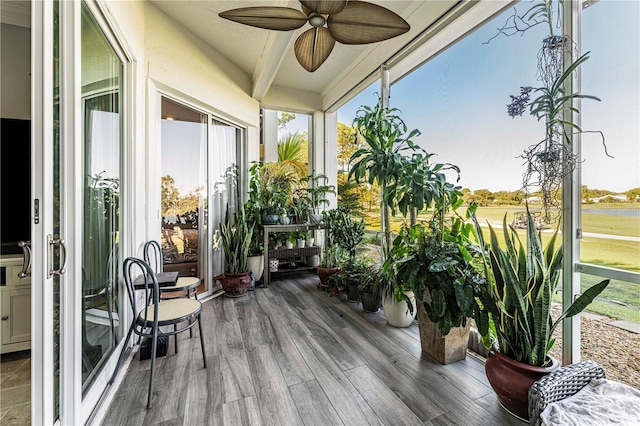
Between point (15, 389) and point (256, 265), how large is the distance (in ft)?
7.63

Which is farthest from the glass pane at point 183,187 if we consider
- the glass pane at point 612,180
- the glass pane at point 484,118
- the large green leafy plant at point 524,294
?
the glass pane at point 612,180

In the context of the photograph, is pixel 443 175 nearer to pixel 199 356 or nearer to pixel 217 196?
pixel 199 356

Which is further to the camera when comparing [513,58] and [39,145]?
[513,58]

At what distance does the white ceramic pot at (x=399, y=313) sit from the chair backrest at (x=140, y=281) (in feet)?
6.44

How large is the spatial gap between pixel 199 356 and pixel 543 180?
2.75 metres

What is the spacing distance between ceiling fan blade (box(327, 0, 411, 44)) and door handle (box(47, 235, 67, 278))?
6.23 ft

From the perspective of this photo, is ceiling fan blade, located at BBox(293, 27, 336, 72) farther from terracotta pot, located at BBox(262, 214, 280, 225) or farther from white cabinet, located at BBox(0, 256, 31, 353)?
white cabinet, located at BBox(0, 256, 31, 353)

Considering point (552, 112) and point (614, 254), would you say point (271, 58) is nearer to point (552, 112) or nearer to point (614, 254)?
point (552, 112)

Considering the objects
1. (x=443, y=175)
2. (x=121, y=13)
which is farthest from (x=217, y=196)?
(x=443, y=175)

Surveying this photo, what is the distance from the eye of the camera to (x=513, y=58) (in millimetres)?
1856

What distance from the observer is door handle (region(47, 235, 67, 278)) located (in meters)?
1.09

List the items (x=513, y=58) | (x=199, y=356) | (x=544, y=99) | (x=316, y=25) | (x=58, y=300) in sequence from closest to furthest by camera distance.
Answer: (x=58, y=300) → (x=544, y=99) → (x=316, y=25) → (x=513, y=58) → (x=199, y=356)

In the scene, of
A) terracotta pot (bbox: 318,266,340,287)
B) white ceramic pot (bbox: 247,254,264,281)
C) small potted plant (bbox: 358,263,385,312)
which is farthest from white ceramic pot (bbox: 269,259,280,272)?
small potted plant (bbox: 358,263,385,312)

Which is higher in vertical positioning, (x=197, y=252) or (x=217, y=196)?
(x=217, y=196)
